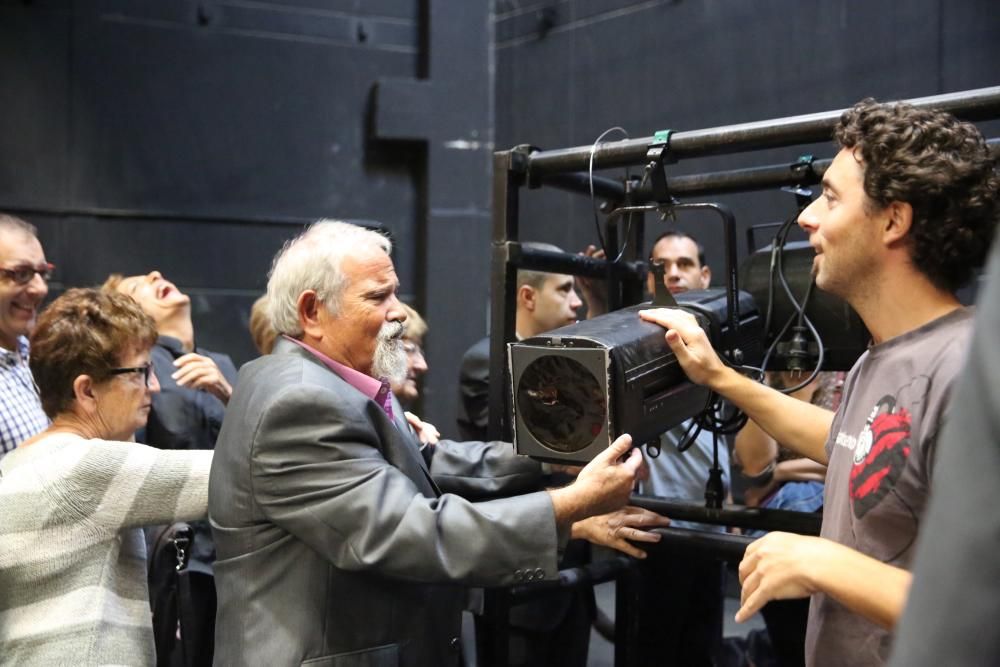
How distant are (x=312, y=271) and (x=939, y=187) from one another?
3.55 ft

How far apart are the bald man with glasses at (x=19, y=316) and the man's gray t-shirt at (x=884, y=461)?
2.17m

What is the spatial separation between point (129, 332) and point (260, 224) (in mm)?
3682

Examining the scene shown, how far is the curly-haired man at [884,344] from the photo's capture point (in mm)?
1286

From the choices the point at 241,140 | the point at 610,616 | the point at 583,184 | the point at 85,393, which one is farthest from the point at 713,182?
the point at 241,140

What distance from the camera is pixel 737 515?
2.00 metres

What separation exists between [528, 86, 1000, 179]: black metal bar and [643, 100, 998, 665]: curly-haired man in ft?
0.69

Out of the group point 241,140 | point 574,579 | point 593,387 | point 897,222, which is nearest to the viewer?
point 897,222

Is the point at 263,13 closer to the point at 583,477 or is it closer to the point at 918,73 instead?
the point at 918,73

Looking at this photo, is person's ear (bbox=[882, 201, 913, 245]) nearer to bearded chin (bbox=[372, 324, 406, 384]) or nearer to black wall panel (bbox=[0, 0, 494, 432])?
bearded chin (bbox=[372, 324, 406, 384])

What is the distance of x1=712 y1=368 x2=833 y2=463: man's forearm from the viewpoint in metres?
1.81

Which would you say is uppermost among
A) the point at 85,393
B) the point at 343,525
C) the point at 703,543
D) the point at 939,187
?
the point at 939,187

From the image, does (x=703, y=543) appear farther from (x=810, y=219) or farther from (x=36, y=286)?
(x=36, y=286)

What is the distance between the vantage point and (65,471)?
1.86 m

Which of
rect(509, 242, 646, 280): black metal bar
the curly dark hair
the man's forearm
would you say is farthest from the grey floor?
the curly dark hair
